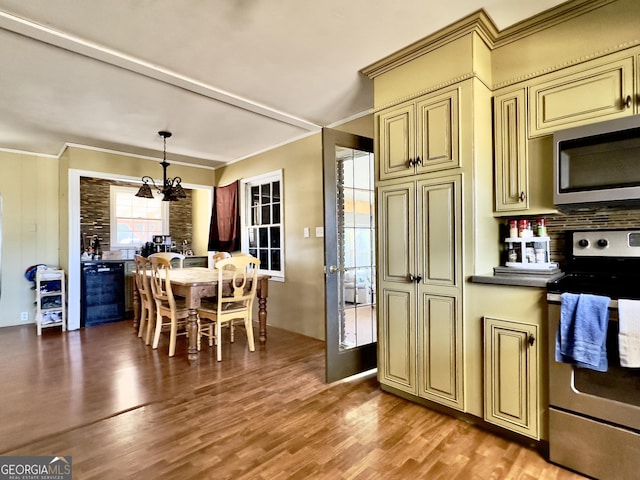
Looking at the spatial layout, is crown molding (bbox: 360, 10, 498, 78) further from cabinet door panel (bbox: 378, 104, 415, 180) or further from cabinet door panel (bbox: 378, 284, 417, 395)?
cabinet door panel (bbox: 378, 284, 417, 395)

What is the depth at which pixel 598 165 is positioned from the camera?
1.82 m

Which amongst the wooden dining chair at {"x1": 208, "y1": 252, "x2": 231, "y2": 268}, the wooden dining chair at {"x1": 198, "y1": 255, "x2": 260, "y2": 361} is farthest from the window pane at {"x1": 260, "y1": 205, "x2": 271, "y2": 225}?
the wooden dining chair at {"x1": 198, "y1": 255, "x2": 260, "y2": 361}

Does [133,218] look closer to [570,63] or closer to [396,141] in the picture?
[396,141]

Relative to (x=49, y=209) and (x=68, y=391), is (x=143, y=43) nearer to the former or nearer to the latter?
(x=68, y=391)

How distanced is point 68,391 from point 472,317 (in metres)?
3.04

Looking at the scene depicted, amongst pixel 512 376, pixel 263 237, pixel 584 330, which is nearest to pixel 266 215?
pixel 263 237

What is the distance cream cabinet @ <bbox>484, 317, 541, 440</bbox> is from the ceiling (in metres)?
1.85

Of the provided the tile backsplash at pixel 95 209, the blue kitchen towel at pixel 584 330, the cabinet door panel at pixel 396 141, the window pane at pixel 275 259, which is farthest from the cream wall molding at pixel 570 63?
the tile backsplash at pixel 95 209

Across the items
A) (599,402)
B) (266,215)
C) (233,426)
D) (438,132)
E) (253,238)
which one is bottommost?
(233,426)

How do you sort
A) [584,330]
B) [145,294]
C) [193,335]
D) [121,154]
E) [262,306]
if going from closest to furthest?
1. [584,330]
2. [193,335]
3. [262,306]
4. [145,294]
5. [121,154]

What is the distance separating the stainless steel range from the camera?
1516mm

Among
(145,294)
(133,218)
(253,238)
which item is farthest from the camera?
(133,218)

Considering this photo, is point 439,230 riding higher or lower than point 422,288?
higher

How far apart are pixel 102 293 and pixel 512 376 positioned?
518 centimetres
